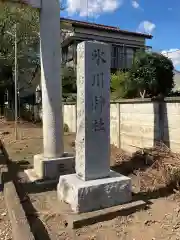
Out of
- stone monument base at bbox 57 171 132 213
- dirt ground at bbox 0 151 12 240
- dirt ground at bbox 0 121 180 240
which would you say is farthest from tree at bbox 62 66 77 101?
stone monument base at bbox 57 171 132 213

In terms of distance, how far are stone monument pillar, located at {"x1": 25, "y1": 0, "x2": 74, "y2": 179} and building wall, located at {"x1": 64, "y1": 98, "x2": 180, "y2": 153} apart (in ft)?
6.98

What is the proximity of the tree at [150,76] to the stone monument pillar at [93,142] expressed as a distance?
5052 millimetres

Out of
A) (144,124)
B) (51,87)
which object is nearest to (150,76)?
(144,124)

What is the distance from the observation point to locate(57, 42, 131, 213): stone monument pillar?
4113 mm

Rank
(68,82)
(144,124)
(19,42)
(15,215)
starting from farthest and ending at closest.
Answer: (68,82) → (19,42) → (144,124) → (15,215)

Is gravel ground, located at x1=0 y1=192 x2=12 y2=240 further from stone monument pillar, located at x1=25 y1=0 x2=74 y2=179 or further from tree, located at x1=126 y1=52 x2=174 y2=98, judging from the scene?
tree, located at x1=126 y1=52 x2=174 y2=98

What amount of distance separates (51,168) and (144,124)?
266 cm

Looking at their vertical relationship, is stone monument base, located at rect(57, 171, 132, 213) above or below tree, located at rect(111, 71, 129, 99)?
below

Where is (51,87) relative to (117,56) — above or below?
below

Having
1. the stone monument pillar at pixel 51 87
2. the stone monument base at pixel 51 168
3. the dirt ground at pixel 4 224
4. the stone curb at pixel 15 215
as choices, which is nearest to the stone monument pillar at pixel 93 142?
the stone curb at pixel 15 215

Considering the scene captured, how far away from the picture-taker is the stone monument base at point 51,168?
19.2 feet

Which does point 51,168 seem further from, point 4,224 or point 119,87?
point 119,87

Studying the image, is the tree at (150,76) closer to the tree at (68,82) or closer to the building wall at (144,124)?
the building wall at (144,124)

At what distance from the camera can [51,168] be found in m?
5.94
